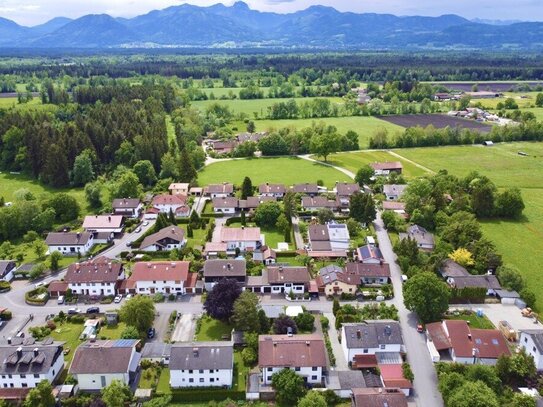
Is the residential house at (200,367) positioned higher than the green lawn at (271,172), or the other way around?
the residential house at (200,367)

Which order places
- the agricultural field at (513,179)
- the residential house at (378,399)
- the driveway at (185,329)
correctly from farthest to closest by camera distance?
the agricultural field at (513,179) < the driveway at (185,329) < the residential house at (378,399)

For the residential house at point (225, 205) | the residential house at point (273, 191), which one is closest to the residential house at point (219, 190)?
the residential house at point (225, 205)

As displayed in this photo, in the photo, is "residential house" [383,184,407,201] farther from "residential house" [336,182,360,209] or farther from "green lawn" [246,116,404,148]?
"green lawn" [246,116,404,148]

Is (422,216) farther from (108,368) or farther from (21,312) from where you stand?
(21,312)

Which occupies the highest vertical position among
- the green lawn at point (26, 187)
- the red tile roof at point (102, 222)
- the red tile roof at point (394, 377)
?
the red tile roof at point (394, 377)

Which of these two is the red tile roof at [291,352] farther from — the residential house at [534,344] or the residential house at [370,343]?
the residential house at [534,344]

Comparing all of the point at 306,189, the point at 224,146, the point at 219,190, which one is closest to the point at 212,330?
the point at 219,190
